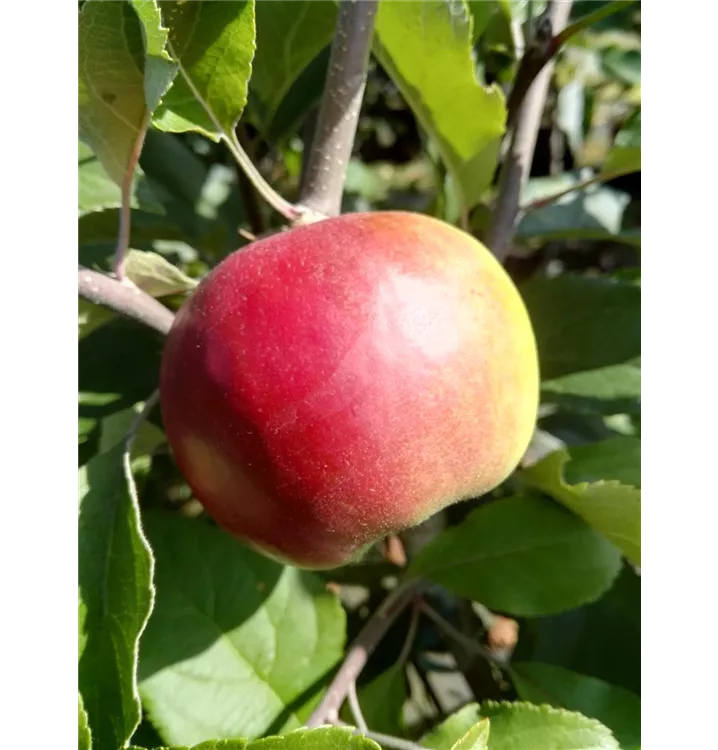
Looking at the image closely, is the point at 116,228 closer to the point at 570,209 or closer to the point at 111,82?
the point at 111,82

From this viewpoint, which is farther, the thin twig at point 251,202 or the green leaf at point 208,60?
the thin twig at point 251,202

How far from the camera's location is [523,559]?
69 cm

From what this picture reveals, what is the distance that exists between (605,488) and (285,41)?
1.47 ft

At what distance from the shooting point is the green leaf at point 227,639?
0.62m

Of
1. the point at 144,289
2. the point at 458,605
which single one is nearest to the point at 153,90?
the point at 144,289

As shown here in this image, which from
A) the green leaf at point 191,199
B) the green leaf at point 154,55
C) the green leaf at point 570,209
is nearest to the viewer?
the green leaf at point 154,55

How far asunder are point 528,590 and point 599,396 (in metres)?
0.23

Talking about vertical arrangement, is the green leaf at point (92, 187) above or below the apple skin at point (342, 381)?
above

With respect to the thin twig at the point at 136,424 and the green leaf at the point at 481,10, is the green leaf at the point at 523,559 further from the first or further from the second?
the green leaf at the point at 481,10

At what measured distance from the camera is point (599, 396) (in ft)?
2.72

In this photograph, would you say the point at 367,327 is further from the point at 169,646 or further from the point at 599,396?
the point at 599,396

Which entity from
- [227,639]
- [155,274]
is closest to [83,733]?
[227,639]

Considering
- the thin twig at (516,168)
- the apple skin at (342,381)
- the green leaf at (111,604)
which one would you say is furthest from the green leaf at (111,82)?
the thin twig at (516,168)

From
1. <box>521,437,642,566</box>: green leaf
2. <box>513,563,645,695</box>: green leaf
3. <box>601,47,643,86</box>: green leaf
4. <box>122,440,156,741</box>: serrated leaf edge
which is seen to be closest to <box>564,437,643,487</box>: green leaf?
<box>521,437,642,566</box>: green leaf
